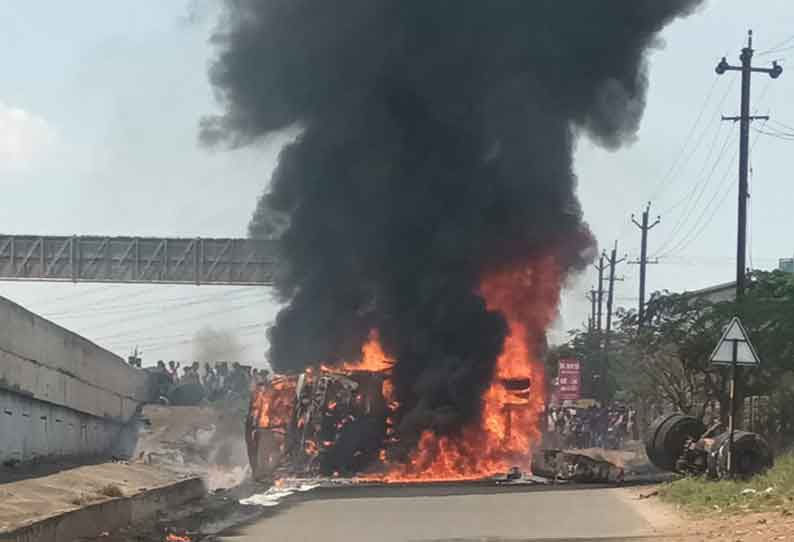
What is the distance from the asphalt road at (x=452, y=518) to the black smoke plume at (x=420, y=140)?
11132mm

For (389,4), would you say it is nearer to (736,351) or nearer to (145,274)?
(736,351)

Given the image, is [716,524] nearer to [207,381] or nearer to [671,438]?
[671,438]

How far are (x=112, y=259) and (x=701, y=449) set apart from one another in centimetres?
3976

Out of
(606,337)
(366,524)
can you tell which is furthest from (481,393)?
(606,337)

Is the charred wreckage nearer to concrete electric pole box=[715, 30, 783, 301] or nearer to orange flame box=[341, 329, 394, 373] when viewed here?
orange flame box=[341, 329, 394, 373]

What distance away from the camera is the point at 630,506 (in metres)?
19.3

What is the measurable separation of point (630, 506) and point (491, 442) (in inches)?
525

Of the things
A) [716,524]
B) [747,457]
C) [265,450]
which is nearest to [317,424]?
[265,450]

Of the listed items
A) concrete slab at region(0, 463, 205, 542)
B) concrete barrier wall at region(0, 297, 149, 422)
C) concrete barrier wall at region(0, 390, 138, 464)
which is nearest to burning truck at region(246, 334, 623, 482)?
concrete barrier wall at region(0, 297, 149, 422)

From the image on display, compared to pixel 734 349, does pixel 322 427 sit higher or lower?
lower

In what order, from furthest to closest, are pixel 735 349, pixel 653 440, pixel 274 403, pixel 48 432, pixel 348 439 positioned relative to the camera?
pixel 274 403
pixel 348 439
pixel 653 440
pixel 735 349
pixel 48 432

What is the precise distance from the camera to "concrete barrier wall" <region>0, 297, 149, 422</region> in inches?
650

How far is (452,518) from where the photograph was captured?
57.1 ft

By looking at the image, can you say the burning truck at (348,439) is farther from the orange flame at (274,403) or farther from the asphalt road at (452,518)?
the asphalt road at (452,518)
